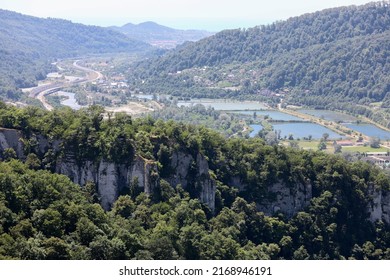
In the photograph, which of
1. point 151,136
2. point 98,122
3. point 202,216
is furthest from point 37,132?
point 202,216

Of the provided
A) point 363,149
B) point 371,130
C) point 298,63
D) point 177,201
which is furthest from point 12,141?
point 298,63

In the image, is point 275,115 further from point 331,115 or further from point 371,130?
point 371,130

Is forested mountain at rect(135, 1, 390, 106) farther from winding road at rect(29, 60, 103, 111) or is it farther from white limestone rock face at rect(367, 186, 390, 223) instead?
white limestone rock face at rect(367, 186, 390, 223)

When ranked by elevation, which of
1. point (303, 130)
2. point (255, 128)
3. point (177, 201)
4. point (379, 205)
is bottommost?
point (303, 130)

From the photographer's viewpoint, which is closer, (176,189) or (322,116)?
(176,189)
